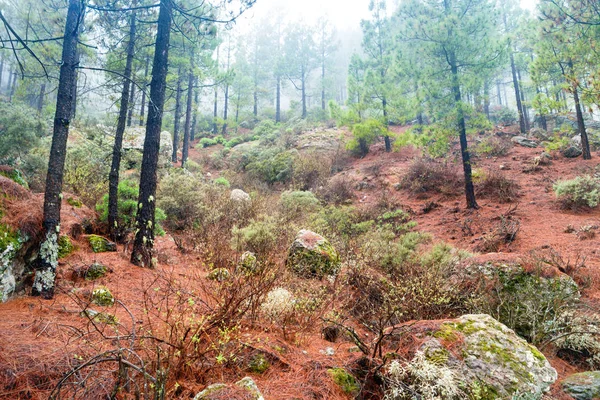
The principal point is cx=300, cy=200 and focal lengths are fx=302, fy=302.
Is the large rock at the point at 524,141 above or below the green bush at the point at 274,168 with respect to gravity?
above

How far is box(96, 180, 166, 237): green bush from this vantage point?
24.1 ft

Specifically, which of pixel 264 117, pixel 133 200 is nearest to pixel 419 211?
pixel 133 200

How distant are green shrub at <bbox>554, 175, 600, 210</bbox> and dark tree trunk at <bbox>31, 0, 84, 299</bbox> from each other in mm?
12996

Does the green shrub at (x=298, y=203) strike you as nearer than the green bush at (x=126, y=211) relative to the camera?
No

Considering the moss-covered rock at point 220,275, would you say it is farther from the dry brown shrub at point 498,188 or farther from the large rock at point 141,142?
the large rock at point 141,142

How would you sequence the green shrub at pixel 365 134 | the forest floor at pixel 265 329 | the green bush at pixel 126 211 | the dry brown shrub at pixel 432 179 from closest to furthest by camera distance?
the forest floor at pixel 265 329 → the green bush at pixel 126 211 → the dry brown shrub at pixel 432 179 → the green shrub at pixel 365 134

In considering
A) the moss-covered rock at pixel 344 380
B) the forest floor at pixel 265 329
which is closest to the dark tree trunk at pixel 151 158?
the forest floor at pixel 265 329

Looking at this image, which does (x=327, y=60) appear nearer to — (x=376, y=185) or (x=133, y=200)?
(x=376, y=185)

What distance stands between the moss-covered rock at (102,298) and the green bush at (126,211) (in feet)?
10.3

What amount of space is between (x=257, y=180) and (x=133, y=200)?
8.29 metres

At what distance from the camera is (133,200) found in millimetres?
7855

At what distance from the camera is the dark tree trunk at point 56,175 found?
3.98 metres

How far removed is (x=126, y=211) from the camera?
7840 millimetres

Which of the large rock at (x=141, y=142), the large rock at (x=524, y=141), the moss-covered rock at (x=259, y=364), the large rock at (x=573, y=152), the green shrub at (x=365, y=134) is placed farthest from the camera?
the green shrub at (x=365, y=134)
